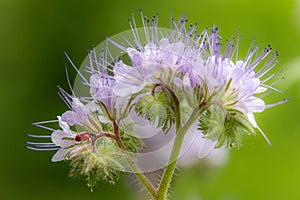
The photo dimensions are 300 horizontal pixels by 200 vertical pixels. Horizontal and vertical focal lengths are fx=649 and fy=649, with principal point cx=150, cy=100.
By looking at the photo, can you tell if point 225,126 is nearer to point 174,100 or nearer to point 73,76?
point 174,100

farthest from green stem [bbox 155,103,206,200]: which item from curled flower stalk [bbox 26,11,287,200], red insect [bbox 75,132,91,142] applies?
red insect [bbox 75,132,91,142]

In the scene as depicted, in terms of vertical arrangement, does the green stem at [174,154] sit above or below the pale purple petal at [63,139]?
below

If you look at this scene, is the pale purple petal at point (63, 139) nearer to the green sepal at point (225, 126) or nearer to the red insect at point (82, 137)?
the red insect at point (82, 137)

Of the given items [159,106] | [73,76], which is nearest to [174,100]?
[159,106]

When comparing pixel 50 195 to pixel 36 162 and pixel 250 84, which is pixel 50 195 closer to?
Answer: pixel 36 162

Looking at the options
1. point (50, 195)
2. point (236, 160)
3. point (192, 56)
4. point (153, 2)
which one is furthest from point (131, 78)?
point (153, 2)

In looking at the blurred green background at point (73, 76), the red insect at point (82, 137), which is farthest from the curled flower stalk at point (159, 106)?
the blurred green background at point (73, 76)

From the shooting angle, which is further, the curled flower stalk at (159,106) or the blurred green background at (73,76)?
the blurred green background at (73,76)
